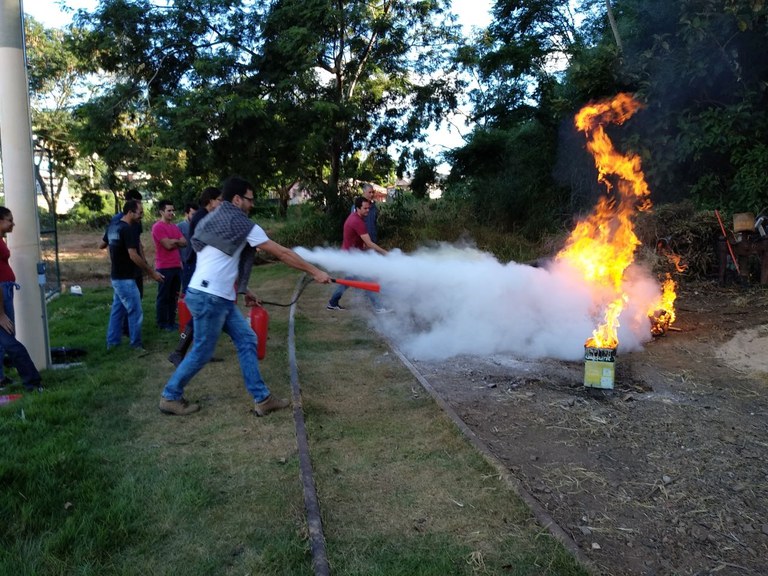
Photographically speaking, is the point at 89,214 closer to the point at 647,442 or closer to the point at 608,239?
the point at 608,239

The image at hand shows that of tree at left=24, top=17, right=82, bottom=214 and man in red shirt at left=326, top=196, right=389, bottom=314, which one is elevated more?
tree at left=24, top=17, right=82, bottom=214

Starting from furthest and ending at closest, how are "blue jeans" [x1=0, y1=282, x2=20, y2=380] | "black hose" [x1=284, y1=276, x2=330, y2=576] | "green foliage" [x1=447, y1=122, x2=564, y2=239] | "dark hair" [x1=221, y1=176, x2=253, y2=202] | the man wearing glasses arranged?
"green foliage" [x1=447, y1=122, x2=564, y2=239] < "blue jeans" [x1=0, y1=282, x2=20, y2=380] < "dark hair" [x1=221, y1=176, x2=253, y2=202] < the man wearing glasses < "black hose" [x1=284, y1=276, x2=330, y2=576]

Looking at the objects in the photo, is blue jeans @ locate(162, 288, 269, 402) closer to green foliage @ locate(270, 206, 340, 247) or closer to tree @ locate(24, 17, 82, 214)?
green foliage @ locate(270, 206, 340, 247)

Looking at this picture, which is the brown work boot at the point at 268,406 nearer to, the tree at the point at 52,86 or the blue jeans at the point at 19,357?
the blue jeans at the point at 19,357

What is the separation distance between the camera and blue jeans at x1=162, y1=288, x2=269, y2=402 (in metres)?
5.26

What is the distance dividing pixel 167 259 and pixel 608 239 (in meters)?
6.86

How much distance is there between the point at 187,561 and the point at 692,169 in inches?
513

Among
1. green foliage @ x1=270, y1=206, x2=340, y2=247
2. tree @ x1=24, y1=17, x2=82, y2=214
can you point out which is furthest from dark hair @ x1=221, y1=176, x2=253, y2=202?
tree @ x1=24, y1=17, x2=82, y2=214

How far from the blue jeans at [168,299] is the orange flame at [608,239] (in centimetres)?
620

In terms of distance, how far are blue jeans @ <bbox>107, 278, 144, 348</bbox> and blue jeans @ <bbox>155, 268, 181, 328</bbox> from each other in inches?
34.2

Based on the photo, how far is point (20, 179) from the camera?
658 centimetres

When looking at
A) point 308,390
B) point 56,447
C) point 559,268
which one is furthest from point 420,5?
point 56,447

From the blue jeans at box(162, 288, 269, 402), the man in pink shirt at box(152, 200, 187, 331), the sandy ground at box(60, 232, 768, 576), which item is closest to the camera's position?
the sandy ground at box(60, 232, 768, 576)

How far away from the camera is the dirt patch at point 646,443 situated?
3451 mm
